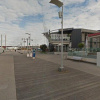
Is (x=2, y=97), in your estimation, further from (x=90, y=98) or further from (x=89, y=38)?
(x=89, y=38)

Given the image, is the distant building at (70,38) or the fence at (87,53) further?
the distant building at (70,38)

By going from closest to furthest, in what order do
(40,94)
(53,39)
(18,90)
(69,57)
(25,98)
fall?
(25,98)
(40,94)
(18,90)
(69,57)
(53,39)

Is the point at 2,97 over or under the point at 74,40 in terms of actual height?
under

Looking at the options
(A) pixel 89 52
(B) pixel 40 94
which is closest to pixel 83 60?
(A) pixel 89 52

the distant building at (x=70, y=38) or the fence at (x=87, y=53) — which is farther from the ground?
the distant building at (x=70, y=38)

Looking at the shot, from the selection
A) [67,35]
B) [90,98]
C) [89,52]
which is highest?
[67,35]

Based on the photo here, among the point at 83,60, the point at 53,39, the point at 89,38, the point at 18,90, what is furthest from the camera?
the point at 53,39

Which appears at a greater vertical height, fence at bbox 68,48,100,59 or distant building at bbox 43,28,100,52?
distant building at bbox 43,28,100,52

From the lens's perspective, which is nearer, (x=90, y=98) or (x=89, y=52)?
(x=90, y=98)

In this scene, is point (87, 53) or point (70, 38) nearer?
point (87, 53)

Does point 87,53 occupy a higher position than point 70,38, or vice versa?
point 70,38

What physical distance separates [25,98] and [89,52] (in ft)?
35.3

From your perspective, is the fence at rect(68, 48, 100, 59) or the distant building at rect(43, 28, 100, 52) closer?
the fence at rect(68, 48, 100, 59)

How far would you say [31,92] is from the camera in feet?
11.9
